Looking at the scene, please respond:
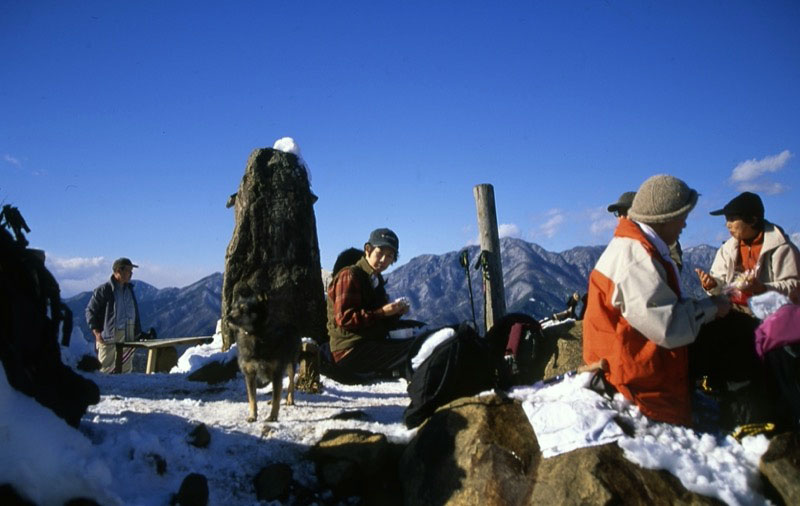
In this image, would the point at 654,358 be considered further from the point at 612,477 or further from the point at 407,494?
the point at 407,494

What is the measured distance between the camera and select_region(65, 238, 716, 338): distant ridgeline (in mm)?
89562

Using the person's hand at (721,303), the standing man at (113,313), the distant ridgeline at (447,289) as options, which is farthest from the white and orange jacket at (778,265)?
the distant ridgeline at (447,289)

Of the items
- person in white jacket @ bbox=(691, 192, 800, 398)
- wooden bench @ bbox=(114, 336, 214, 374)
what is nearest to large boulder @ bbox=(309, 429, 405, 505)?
person in white jacket @ bbox=(691, 192, 800, 398)

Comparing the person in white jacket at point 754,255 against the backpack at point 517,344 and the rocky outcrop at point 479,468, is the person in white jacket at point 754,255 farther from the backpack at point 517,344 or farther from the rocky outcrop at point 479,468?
the rocky outcrop at point 479,468

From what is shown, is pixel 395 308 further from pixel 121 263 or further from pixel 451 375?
pixel 121 263

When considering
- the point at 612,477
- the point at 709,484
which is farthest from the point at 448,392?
the point at 709,484

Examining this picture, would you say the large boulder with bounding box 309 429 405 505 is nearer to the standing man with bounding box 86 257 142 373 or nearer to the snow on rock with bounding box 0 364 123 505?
the snow on rock with bounding box 0 364 123 505

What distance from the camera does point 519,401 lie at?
3.65 m

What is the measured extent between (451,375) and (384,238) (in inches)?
64.8

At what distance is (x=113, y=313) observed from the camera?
358 inches

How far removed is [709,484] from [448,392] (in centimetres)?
180

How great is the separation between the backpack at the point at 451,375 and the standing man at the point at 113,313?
6.79 meters

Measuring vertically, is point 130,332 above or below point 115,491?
above

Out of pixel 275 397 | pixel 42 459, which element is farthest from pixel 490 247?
pixel 42 459
